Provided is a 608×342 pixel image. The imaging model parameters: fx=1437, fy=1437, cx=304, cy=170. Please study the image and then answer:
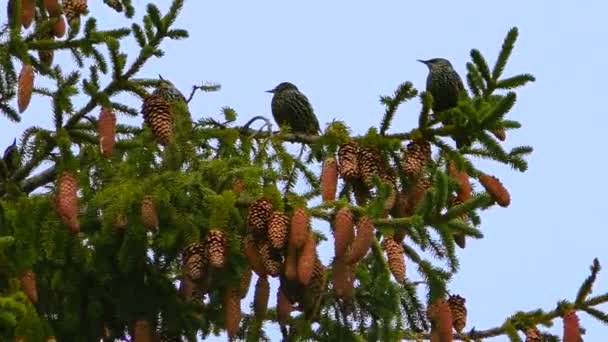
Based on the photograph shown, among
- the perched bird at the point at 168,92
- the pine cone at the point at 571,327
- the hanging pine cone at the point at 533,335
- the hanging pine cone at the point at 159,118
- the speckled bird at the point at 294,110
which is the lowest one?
the pine cone at the point at 571,327

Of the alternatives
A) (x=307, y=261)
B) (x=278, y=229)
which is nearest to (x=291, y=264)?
(x=307, y=261)

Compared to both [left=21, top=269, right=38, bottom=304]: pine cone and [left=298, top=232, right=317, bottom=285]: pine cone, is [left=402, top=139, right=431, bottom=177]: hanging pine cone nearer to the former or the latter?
[left=298, top=232, right=317, bottom=285]: pine cone

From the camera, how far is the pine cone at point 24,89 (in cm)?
643

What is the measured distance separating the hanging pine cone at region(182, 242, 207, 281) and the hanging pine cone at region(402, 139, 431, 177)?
3.62ft

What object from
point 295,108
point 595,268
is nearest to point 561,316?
point 595,268

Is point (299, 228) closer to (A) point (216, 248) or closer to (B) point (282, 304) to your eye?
(A) point (216, 248)

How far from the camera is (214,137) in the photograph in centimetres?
729

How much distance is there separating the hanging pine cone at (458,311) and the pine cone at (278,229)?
101 centimetres

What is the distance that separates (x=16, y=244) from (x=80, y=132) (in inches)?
65.6

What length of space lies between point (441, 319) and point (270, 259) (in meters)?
0.88

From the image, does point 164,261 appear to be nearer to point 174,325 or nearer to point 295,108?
point 174,325

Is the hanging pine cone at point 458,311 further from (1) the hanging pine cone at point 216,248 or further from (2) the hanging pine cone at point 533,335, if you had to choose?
(1) the hanging pine cone at point 216,248

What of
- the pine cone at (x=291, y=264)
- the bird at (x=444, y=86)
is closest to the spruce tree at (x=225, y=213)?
the pine cone at (x=291, y=264)

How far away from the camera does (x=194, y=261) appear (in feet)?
19.2
